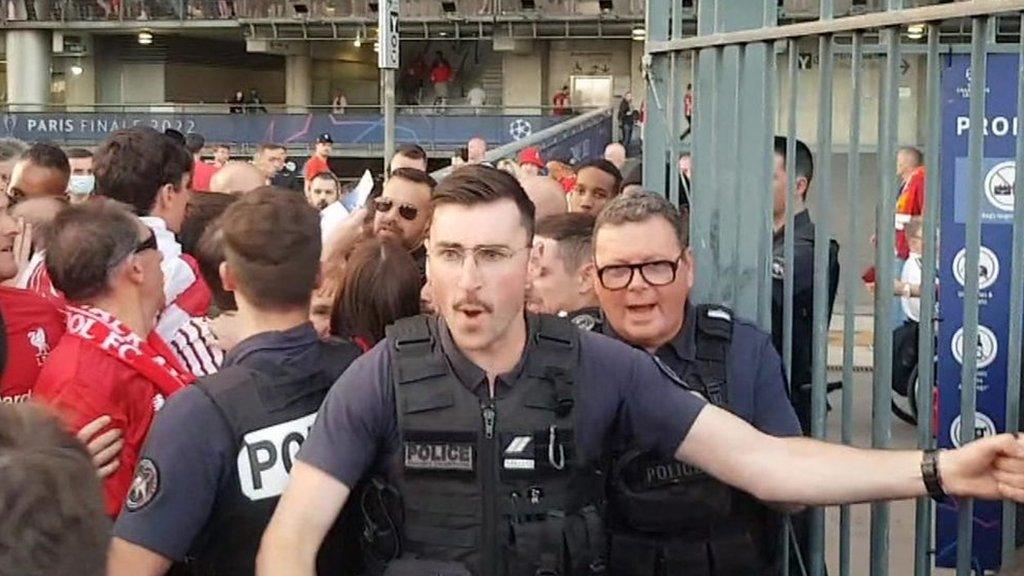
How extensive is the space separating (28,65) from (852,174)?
3693 centimetres

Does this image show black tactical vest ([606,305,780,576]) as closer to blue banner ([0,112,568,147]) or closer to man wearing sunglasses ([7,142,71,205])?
man wearing sunglasses ([7,142,71,205])

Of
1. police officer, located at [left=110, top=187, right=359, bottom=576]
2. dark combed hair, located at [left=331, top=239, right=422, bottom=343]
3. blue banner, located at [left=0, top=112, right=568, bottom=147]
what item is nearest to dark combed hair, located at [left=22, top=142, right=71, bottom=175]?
dark combed hair, located at [left=331, top=239, right=422, bottom=343]

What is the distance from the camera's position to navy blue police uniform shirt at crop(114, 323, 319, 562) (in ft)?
8.31

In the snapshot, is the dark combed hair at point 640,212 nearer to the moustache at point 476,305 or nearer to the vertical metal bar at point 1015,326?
the moustache at point 476,305

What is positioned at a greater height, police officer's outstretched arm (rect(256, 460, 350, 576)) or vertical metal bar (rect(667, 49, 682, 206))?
vertical metal bar (rect(667, 49, 682, 206))

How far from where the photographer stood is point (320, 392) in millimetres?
2850

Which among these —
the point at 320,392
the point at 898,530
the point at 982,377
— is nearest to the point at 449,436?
the point at 320,392

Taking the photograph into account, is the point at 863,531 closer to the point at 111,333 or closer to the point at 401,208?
the point at 401,208

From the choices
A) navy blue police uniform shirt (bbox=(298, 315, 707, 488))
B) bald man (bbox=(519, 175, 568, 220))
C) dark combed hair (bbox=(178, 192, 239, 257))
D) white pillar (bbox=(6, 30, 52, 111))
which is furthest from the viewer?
white pillar (bbox=(6, 30, 52, 111))

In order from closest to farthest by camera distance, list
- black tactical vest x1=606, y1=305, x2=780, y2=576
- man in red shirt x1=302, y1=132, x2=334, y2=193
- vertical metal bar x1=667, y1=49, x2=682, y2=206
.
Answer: black tactical vest x1=606, y1=305, x2=780, y2=576 → vertical metal bar x1=667, y1=49, x2=682, y2=206 → man in red shirt x1=302, y1=132, x2=334, y2=193

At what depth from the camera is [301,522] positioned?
244 cm

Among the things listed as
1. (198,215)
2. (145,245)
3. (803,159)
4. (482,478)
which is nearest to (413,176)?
(198,215)

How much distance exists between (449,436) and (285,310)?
57 centimetres

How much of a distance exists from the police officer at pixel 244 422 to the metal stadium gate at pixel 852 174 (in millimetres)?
1089
